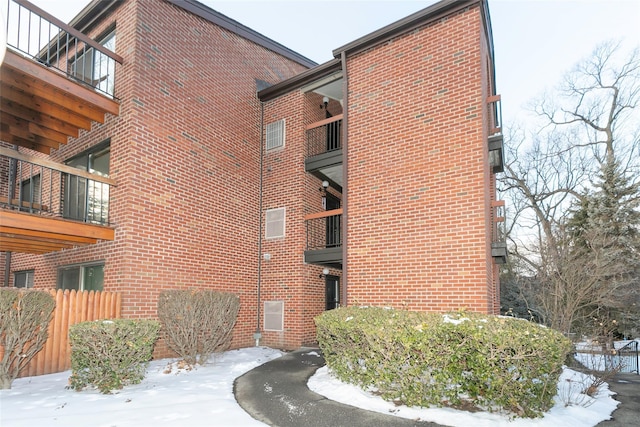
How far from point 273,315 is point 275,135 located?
513 cm

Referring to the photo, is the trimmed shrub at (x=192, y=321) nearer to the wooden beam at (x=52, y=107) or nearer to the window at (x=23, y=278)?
the wooden beam at (x=52, y=107)

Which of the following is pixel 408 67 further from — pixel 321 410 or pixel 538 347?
pixel 321 410

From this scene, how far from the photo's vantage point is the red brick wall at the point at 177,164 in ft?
25.4

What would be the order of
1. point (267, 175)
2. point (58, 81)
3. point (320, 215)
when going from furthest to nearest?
point (267, 175)
point (320, 215)
point (58, 81)

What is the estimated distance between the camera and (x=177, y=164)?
28.4 ft

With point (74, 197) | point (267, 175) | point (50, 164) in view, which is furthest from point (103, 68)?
point (267, 175)

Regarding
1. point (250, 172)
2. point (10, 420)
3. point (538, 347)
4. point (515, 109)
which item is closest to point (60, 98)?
point (250, 172)

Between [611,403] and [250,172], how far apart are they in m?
9.03

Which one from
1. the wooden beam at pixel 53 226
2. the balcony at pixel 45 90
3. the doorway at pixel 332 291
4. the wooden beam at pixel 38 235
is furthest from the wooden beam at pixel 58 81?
the doorway at pixel 332 291

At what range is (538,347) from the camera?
160 inches

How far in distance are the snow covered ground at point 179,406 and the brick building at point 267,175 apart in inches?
79.6

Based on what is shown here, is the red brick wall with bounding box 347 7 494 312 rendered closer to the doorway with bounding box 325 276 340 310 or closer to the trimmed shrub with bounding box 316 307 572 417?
the trimmed shrub with bounding box 316 307 572 417

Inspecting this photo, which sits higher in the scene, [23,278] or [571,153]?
[571,153]

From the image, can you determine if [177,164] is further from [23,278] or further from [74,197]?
[23,278]
